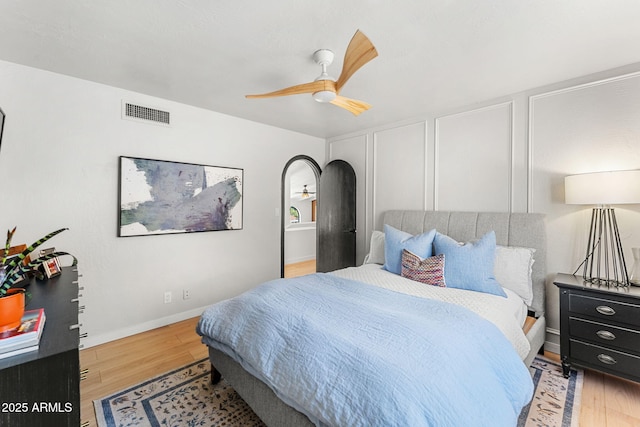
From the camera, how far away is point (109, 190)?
272 cm

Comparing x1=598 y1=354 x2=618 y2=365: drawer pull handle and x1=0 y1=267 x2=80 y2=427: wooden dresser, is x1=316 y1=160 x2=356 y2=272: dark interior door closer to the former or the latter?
x1=598 y1=354 x2=618 y2=365: drawer pull handle

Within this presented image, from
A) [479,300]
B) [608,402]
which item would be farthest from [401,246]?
[608,402]

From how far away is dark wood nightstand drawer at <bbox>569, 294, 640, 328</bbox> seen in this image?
6.41 ft

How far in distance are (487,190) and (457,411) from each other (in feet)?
8.13

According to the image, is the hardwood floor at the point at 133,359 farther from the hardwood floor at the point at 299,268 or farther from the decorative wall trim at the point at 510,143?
the decorative wall trim at the point at 510,143

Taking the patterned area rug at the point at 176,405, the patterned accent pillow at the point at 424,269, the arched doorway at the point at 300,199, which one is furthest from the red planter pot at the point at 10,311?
the arched doorway at the point at 300,199

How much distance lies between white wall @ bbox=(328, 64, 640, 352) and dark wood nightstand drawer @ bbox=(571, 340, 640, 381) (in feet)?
1.46

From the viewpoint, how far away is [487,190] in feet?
9.74

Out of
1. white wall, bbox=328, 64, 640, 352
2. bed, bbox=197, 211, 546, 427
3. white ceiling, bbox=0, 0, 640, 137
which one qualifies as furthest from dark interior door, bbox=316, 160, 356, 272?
bed, bbox=197, 211, 546, 427

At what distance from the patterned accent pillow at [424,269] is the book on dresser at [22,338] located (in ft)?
7.95

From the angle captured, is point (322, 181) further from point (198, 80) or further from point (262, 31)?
point (262, 31)

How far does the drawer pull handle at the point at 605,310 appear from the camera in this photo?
80.1 inches

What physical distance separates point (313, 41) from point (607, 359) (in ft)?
10.2

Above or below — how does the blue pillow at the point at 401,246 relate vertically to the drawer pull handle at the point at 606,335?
above
